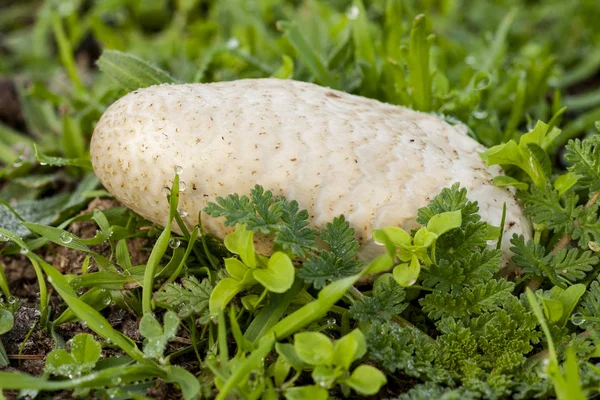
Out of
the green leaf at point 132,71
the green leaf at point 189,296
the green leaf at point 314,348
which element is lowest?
the green leaf at point 189,296

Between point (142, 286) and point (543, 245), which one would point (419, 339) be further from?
point (142, 286)

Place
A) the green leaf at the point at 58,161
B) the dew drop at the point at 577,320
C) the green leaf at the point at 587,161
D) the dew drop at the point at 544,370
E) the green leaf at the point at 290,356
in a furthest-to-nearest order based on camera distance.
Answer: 1. the green leaf at the point at 58,161
2. the green leaf at the point at 587,161
3. the dew drop at the point at 577,320
4. the green leaf at the point at 290,356
5. the dew drop at the point at 544,370

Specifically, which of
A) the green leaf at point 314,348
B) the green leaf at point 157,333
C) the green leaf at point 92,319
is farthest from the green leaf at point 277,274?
the green leaf at point 92,319

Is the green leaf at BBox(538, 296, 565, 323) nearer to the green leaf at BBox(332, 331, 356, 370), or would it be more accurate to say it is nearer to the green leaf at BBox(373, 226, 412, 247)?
the green leaf at BBox(373, 226, 412, 247)

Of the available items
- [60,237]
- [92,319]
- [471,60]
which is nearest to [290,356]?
[92,319]

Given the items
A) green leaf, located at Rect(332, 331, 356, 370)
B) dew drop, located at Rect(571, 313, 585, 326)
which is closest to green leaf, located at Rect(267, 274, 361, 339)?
green leaf, located at Rect(332, 331, 356, 370)

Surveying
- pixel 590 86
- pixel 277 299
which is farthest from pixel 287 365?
pixel 590 86

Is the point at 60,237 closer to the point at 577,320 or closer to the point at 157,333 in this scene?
the point at 157,333

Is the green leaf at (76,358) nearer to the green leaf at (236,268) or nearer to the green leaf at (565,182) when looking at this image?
the green leaf at (236,268)
